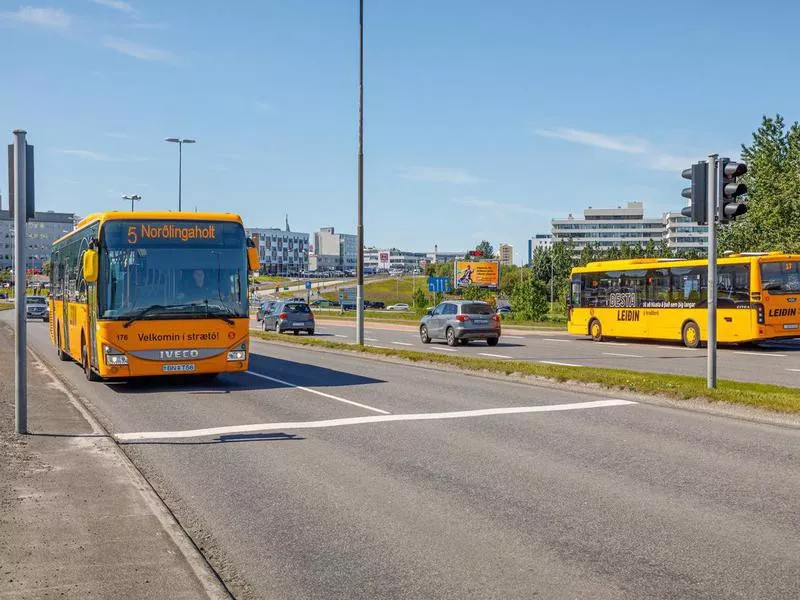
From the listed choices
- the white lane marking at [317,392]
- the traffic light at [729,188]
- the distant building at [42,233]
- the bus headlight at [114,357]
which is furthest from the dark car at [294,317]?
the distant building at [42,233]

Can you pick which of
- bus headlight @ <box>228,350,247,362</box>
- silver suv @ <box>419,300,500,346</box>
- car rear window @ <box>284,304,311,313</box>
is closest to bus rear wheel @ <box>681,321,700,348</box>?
silver suv @ <box>419,300,500,346</box>

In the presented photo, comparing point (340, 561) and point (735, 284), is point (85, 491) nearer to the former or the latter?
point (340, 561)

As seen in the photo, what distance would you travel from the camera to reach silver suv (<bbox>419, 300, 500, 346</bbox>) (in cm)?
3086

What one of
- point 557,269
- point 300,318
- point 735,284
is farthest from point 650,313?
point 557,269

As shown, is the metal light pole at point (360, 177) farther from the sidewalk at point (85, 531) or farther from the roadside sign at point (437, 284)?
the roadside sign at point (437, 284)

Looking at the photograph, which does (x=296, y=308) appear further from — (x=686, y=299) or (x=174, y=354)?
(x=174, y=354)

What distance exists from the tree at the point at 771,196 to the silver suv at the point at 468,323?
1172 inches

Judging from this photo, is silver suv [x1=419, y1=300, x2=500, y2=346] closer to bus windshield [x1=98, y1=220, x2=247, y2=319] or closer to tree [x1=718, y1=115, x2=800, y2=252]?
bus windshield [x1=98, y1=220, x2=247, y2=319]

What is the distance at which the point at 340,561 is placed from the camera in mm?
5605

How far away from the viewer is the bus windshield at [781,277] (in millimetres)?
26891

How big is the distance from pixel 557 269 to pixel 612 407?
120164 mm

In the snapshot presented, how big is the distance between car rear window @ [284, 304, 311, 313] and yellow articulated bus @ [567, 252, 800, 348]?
12.9m

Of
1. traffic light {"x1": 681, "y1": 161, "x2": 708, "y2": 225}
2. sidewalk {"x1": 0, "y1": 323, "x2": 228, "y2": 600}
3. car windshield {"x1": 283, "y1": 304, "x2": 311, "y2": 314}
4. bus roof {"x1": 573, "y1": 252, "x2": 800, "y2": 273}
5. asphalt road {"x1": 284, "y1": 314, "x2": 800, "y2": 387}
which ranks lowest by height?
asphalt road {"x1": 284, "y1": 314, "x2": 800, "y2": 387}

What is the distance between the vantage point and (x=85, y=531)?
19.9 feet
